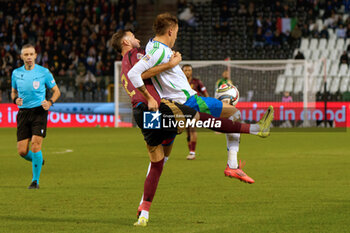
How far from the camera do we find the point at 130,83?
6.56m

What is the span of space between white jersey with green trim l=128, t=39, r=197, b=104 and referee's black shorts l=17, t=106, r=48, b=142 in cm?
377

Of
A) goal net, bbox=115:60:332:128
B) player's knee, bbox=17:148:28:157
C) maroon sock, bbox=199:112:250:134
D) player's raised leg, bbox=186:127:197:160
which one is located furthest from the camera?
goal net, bbox=115:60:332:128

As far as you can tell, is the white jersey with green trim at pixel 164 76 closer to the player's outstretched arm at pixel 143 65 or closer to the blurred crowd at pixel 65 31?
the player's outstretched arm at pixel 143 65

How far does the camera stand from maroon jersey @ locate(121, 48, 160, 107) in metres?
6.32

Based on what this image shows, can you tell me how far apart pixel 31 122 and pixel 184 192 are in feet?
7.87

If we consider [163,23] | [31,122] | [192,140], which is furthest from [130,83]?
[192,140]

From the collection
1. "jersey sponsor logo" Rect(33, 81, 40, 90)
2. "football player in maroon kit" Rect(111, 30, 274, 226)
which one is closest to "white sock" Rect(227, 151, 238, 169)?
"football player in maroon kit" Rect(111, 30, 274, 226)

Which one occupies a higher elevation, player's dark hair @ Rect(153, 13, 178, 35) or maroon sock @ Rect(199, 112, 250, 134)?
player's dark hair @ Rect(153, 13, 178, 35)

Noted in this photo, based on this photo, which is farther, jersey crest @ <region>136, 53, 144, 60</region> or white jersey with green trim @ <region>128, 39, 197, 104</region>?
jersey crest @ <region>136, 53, 144, 60</region>

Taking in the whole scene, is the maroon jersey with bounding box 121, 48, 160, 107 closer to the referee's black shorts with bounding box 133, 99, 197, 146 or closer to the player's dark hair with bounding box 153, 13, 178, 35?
the referee's black shorts with bounding box 133, 99, 197, 146

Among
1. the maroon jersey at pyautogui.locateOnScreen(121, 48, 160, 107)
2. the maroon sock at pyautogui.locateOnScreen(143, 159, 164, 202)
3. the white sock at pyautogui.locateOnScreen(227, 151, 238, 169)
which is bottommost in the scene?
the white sock at pyautogui.locateOnScreen(227, 151, 238, 169)

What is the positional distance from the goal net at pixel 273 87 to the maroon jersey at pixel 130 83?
1886 cm

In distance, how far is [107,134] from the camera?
907 inches

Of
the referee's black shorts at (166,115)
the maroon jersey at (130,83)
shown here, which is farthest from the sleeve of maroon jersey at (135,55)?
the referee's black shorts at (166,115)
